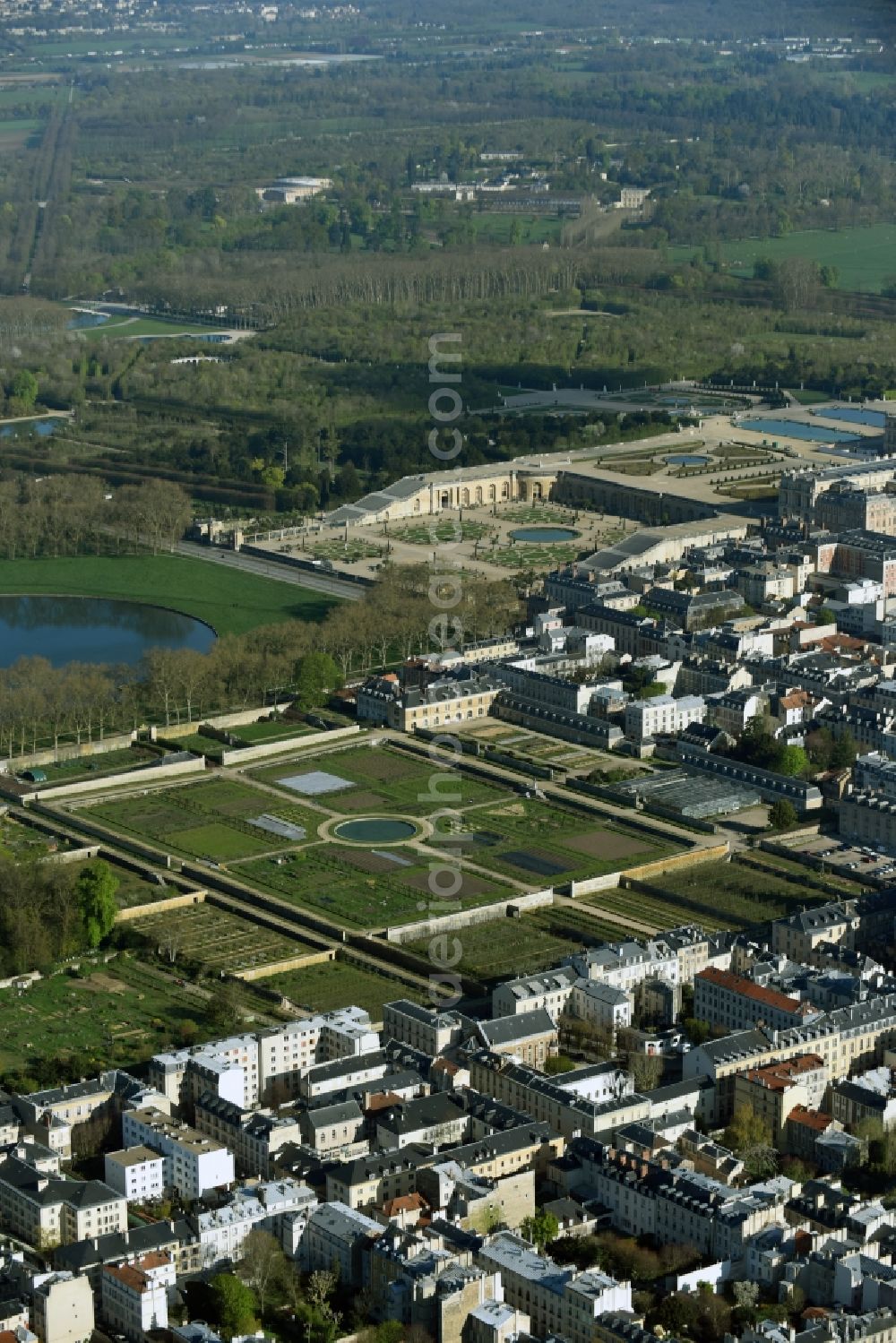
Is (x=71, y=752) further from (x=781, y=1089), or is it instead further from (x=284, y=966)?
(x=781, y=1089)

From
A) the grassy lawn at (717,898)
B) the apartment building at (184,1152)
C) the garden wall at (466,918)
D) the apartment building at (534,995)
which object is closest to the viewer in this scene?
the apartment building at (184,1152)

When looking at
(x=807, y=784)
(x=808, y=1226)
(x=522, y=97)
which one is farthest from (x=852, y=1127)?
(x=522, y=97)

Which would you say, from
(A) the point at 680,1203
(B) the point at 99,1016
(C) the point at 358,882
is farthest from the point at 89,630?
(A) the point at 680,1203

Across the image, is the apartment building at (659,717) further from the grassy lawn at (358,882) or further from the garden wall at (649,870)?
the grassy lawn at (358,882)

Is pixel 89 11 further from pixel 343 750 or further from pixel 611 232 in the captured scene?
pixel 343 750

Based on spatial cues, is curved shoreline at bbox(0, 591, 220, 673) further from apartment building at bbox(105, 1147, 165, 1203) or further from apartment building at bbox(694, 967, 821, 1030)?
apartment building at bbox(105, 1147, 165, 1203)

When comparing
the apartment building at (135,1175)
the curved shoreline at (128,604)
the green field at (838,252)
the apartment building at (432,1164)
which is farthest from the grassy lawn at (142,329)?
the apartment building at (432,1164)

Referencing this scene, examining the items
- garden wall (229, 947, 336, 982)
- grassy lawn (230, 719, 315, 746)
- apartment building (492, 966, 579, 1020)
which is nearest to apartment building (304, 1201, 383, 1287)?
apartment building (492, 966, 579, 1020)
